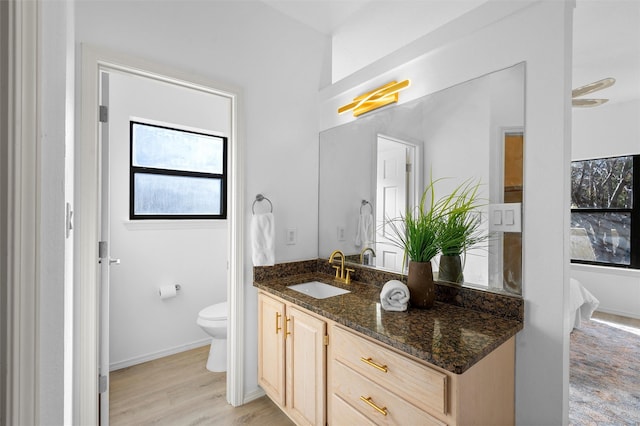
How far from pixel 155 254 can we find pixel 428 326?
2.29 m

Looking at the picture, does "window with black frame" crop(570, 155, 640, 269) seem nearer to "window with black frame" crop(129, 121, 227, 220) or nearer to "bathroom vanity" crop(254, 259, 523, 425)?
"bathroom vanity" crop(254, 259, 523, 425)

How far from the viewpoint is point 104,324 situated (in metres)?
1.63

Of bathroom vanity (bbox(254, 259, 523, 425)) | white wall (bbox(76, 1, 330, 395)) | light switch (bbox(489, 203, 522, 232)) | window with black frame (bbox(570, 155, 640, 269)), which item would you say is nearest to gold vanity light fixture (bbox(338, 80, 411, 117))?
white wall (bbox(76, 1, 330, 395))

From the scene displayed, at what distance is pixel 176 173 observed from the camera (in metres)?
2.82

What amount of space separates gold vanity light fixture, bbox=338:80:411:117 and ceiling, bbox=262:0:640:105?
2.10 ft

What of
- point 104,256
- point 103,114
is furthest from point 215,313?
point 103,114

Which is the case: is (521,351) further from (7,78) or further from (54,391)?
(7,78)

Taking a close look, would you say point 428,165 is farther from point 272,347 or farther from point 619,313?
point 619,313

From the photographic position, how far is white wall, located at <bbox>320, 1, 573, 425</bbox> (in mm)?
1206

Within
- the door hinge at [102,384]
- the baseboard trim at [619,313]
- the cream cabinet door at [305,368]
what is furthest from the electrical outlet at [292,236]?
the baseboard trim at [619,313]

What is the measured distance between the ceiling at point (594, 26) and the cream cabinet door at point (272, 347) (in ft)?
6.51

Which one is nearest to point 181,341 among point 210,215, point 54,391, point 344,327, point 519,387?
point 210,215

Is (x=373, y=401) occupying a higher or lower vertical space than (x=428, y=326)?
lower

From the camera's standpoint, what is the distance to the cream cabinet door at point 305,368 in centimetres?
153
